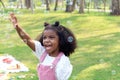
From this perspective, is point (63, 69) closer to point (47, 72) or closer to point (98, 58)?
point (47, 72)

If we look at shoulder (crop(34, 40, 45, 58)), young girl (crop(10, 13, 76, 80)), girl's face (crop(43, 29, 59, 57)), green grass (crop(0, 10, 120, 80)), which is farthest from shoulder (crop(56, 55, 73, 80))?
green grass (crop(0, 10, 120, 80))

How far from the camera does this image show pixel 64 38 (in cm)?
406

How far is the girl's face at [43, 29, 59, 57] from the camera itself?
3.92m

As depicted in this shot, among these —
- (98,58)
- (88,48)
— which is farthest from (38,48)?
(88,48)

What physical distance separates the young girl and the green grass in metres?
3.57

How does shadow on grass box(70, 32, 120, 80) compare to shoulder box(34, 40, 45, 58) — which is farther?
shadow on grass box(70, 32, 120, 80)

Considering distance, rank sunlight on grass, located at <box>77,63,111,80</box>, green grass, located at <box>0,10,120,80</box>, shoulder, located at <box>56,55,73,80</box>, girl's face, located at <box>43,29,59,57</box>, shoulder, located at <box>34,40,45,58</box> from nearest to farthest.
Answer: shoulder, located at <box>56,55,73,80</box> → girl's face, located at <box>43,29,59,57</box> → shoulder, located at <box>34,40,45,58</box> → sunlight on grass, located at <box>77,63,111,80</box> → green grass, located at <box>0,10,120,80</box>

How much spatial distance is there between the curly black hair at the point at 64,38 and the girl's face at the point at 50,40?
0.04 meters

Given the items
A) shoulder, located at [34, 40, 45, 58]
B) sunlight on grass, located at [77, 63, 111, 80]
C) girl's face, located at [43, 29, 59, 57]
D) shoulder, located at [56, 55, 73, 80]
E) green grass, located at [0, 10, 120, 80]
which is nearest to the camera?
shoulder, located at [56, 55, 73, 80]

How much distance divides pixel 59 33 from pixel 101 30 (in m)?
11.6

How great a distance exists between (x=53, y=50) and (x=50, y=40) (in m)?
0.12

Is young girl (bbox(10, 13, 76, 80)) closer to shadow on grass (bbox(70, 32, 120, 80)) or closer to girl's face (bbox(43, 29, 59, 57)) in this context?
girl's face (bbox(43, 29, 59, 57))

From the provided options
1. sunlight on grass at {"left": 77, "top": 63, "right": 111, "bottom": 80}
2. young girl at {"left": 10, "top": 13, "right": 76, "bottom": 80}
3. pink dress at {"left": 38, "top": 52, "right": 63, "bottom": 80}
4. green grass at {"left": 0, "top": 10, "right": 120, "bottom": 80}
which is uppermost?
young girl at {"left": 10, "top": 13, "right": 76, "bottom": 80}

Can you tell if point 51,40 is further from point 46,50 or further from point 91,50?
point 91,50
